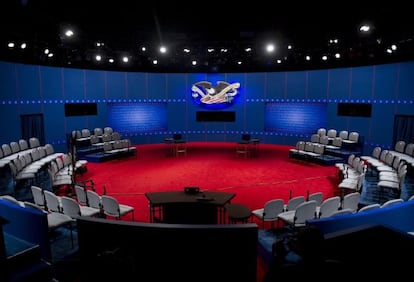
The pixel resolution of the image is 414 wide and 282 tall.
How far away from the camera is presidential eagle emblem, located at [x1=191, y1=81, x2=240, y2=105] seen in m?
18.3

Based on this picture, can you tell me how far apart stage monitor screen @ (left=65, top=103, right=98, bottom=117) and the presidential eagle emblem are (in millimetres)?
5516

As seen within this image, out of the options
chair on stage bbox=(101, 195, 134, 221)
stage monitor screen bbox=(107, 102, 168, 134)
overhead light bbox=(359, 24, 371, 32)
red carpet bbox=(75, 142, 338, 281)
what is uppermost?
overhead light bbox=(359, 24, 371, 32)

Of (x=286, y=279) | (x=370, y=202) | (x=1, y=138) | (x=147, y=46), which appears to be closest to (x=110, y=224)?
(x=286, y=279)

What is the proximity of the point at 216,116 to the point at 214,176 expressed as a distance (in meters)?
7.85

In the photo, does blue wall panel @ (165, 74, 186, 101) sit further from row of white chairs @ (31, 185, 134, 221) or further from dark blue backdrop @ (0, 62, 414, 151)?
row of white chairs @ (31, 185, 134, 221)

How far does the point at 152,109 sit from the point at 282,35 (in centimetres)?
860

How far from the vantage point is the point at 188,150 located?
16672 millimetres

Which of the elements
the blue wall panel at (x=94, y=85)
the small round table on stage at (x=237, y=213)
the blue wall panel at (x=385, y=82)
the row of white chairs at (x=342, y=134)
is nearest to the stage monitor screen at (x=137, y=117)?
the blue wall panel at (x=94, y=85)

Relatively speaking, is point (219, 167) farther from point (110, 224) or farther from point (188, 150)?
point (110, 224)

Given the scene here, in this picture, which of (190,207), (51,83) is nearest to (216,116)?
(51,83)

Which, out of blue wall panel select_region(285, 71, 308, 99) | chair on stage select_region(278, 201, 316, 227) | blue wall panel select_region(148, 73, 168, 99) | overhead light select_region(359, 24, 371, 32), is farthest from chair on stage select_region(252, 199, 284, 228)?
blue wall panel select_region(148, 73, 168, 99)

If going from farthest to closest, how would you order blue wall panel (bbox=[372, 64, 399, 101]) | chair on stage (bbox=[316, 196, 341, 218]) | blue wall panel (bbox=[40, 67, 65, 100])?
blue wall panel (bbox=[40, 67, 65, 100])
blue wall panel (bbox=[372, 64, 399, 101])
chair on stage (bbox=[316, 196, 341, 218])

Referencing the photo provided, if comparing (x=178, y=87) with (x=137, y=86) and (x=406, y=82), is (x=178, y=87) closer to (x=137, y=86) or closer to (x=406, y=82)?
(x=137, y=86)

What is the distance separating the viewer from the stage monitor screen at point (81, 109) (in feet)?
49.8
